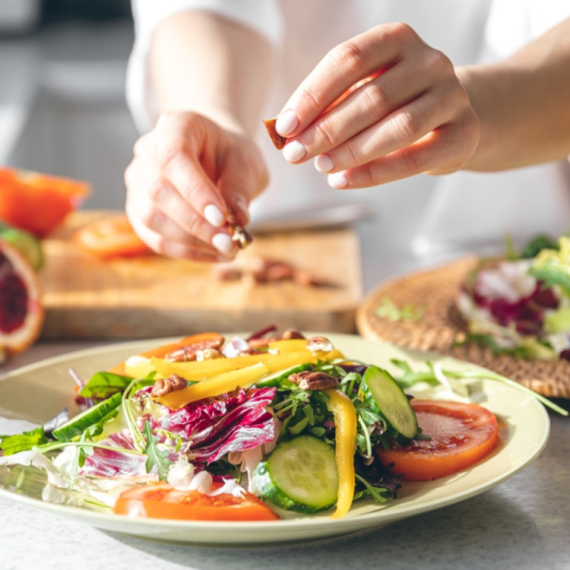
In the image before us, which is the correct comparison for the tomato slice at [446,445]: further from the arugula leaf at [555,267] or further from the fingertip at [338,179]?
the arugula leaf at [555,267]

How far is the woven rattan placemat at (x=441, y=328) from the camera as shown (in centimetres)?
138

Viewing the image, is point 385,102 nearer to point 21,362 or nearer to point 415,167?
point 415,167

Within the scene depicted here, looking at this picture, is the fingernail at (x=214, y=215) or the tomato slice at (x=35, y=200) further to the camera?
the tomato slice at (x=35, y=200)

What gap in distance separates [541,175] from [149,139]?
1.46 m

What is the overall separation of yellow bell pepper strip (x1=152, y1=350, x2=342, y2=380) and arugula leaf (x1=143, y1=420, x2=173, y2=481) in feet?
0.31

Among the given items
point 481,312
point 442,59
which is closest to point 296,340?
point 442,59

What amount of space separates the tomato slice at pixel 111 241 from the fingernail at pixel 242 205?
36.8 inches

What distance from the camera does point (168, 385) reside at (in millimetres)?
1013

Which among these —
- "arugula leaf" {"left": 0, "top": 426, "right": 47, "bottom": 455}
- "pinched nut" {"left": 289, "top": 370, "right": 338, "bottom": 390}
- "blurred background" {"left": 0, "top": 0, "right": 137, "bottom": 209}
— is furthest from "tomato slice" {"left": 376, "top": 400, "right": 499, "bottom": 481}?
"blurred background" {"left": 0, "top": 0, "right": 137, "bottom": 209}

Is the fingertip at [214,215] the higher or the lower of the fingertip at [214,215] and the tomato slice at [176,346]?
the higher

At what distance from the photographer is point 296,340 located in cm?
114

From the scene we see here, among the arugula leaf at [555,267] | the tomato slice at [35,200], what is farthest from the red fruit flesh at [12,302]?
the arugula leaf at [555,267]

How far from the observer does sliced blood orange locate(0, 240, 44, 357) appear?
175cm

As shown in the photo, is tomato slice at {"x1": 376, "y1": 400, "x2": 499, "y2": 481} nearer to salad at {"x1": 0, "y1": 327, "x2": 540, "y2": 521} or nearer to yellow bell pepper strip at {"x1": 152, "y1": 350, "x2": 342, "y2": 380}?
salad at {"x1": 0, "y1": 327, "x2": 540, "y2": 521}
